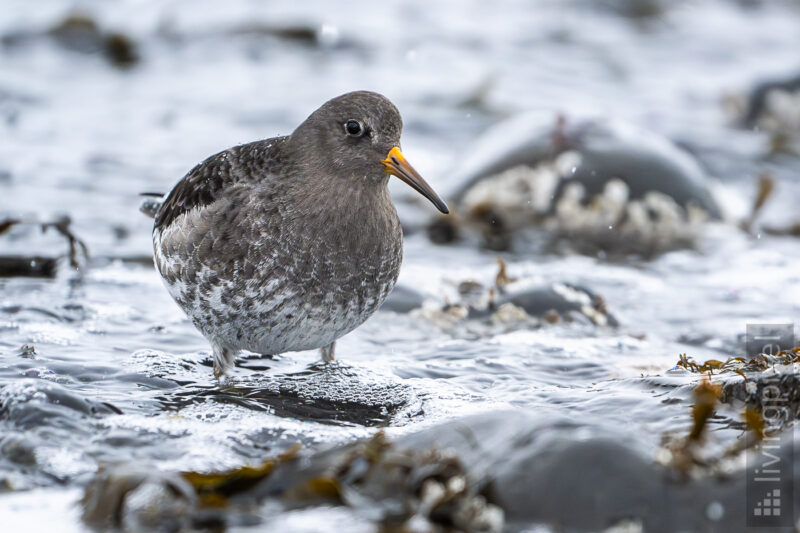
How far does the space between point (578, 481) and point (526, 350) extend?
244cm

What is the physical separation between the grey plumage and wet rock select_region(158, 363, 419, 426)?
22 cm

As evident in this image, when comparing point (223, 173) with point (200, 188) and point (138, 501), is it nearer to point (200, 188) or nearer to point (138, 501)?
point (200, 188)

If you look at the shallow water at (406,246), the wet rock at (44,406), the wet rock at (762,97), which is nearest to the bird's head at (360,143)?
the shallow water at (406,246)

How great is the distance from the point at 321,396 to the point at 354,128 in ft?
4.42

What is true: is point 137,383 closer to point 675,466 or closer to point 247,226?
point 247,226

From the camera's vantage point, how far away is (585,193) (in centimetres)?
825

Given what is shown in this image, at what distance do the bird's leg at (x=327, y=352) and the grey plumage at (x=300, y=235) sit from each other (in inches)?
15.6

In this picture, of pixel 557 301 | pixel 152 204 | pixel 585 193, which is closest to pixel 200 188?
pixel 152 204

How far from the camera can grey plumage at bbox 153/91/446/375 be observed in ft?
15.6

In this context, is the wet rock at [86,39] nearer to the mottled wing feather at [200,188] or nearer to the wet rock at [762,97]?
the wet rock at [762,97]

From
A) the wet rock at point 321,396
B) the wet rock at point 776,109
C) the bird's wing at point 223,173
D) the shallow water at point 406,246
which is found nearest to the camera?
the shallow water at point 406,246

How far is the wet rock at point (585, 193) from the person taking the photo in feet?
26.7

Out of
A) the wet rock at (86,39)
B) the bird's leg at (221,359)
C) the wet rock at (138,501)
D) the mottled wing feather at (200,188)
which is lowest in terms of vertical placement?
the wet rock at (138,501)

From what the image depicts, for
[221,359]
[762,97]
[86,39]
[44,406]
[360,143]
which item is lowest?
[44,406]
